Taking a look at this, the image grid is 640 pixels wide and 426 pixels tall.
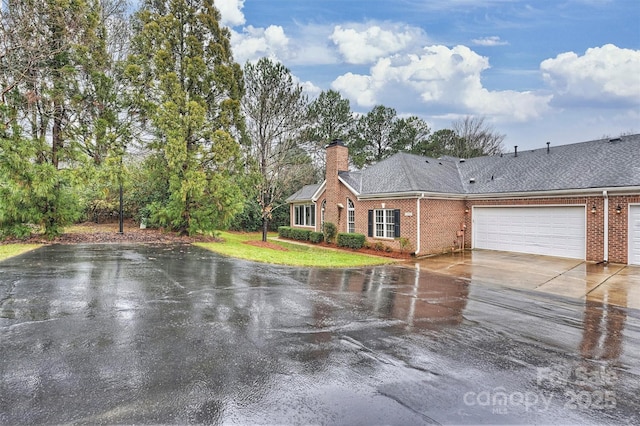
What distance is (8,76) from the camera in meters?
15.5

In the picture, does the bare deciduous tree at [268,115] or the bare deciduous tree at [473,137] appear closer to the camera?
the bare deciduous tree at [268,115]

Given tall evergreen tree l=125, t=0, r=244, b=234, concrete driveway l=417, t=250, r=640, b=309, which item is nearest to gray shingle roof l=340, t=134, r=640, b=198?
concrete driveway l=417, t=250, r=640, b=309

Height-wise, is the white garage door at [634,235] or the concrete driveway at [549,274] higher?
the white garage door at [634,235]

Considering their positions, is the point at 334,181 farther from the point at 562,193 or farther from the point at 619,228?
the point at 619,228

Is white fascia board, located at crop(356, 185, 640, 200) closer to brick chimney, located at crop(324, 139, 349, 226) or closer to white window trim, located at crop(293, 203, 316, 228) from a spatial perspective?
brick chimney, located at crop(324, 139, 349, 226)

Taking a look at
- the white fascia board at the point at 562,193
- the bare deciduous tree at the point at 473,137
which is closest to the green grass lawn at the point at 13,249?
the white fascia board at the point at 562,193

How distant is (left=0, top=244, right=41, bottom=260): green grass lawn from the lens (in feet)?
38.3

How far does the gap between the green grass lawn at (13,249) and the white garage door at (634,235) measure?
21.1 metres

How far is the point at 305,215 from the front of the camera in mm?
22781

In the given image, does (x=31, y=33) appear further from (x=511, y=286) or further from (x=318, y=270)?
(x=511, y=286)

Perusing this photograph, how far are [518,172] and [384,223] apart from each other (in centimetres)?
666

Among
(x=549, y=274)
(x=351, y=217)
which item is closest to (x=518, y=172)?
(x=549, y=274)

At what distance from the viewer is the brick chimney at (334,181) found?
1817 centimetres

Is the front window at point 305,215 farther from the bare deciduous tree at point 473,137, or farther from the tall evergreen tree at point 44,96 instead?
the bare deciduous tree at point 473,137
